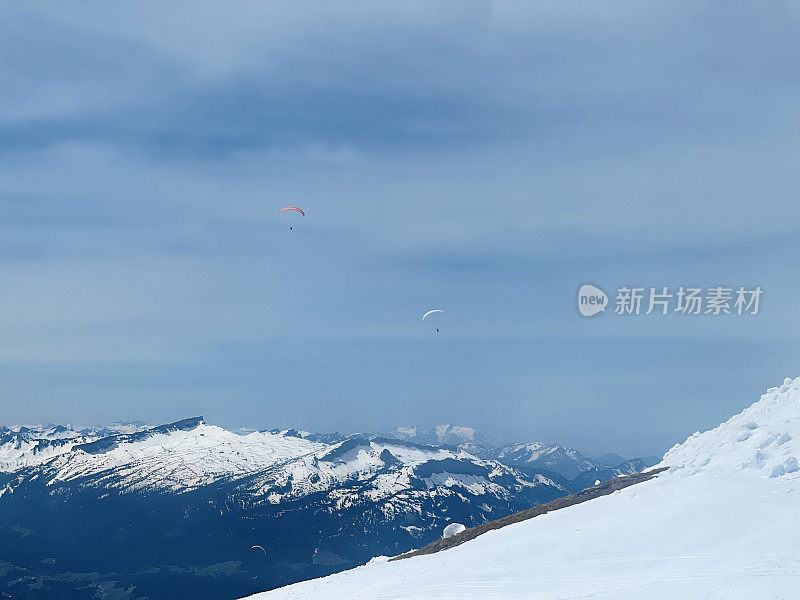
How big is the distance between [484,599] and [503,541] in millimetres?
15885

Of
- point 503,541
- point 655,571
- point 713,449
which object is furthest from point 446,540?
point 655,571

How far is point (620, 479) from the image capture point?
72.8 metres

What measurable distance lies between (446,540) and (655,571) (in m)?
32.5

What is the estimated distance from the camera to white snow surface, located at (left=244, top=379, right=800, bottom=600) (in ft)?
118

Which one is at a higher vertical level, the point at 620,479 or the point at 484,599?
the point at 620,479

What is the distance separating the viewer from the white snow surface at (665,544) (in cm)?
3591

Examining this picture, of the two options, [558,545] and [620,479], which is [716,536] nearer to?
[558,545]

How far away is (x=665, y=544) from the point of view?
42.5m

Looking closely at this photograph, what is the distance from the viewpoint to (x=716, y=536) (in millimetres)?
41656

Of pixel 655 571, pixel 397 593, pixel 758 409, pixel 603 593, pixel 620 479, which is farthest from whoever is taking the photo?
pixel 620 479

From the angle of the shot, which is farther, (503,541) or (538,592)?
(503,541)

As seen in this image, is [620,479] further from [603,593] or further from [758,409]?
[603,593]

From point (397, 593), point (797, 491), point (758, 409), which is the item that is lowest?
point (397, 593)

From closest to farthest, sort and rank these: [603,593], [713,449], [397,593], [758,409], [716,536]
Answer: [603,593] → [716,536] → [397,593] → [713,449] → [758,409]
